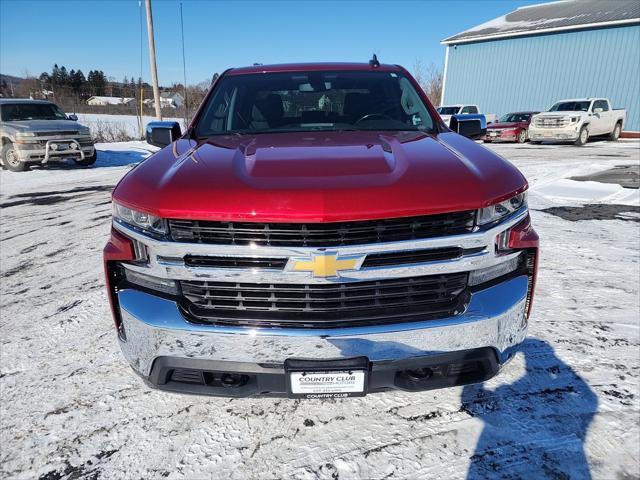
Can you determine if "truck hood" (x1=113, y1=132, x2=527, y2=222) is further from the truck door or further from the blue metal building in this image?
the blue metal building

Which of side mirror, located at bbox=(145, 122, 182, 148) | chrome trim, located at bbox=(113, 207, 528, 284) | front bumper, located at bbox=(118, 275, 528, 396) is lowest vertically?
front bumper, located at bbox=(118, 275, 528, 396)

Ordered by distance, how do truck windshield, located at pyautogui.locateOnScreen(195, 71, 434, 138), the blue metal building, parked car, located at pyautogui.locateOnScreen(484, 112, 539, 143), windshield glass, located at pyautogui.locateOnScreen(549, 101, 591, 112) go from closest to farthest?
1. truck windshield, located at pyautogui.locateOnScreen(195, 71, 434, 138)
2. windshield glass, located at pyautogui.locateOnScreen(549, 101, 591, 112)
3. parked car, located at pyautogui.locateOnScreen(484, 112, 539, 143)
4. the blue metal building

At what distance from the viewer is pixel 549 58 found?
73.6ft

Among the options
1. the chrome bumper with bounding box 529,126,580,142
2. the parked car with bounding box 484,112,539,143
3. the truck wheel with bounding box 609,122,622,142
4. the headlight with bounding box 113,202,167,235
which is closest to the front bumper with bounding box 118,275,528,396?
the headlight with bounding box 113,202,167,235

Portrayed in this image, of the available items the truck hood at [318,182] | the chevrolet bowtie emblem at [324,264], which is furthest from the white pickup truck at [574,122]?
the chevrolet bowtie emblem at [324,264]

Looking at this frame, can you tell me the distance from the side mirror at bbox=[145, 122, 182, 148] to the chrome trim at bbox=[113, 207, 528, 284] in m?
1.51

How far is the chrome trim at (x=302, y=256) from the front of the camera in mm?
1568

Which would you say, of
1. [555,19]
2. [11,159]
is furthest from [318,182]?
[555,19]

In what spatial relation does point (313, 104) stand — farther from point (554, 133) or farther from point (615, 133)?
point (615, 133)

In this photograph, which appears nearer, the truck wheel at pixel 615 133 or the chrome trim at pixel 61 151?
the chrome trim at pixel 61 151

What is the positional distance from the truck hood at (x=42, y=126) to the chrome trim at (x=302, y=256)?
36.9 ft

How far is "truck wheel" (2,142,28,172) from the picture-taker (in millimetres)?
10773

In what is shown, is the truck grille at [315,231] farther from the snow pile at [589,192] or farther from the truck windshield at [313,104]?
the snow pile at [589,192]

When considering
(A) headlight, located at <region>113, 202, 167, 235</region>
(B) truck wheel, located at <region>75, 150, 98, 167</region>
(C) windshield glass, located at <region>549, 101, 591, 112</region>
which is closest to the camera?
(A) headlight, located at <region>113, 202, 167, 235</region>
